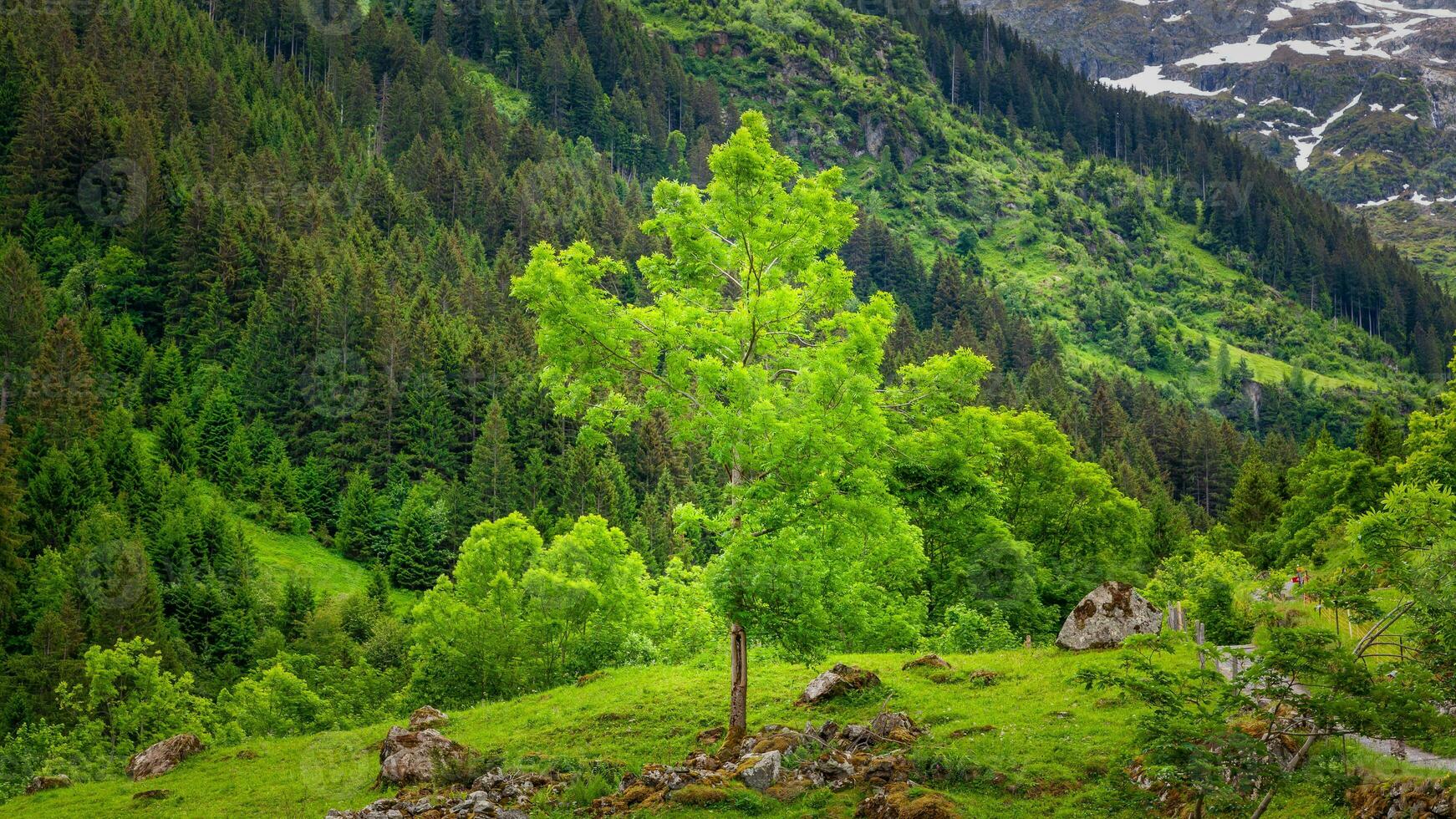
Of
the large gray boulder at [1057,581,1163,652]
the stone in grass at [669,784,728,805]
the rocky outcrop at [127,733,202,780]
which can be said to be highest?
the stone in grass at [669,784,728,805]

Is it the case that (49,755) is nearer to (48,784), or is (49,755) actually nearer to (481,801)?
(48,784)

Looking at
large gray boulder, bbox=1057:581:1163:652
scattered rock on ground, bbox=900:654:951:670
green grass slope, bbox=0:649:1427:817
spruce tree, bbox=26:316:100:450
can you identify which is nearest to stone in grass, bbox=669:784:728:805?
green grass slope, bbox=0:649:1427:817

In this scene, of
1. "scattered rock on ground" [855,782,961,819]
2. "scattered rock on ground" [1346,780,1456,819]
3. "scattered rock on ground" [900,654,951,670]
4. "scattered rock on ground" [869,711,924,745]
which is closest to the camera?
"scattered rock on ground" [1346,780,1456,819]

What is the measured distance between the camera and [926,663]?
95.9 feet

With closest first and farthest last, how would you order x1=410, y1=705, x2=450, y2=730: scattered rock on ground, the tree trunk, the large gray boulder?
the tree trunk
the large gray boulder
x1=410, y1=705, x2=450, y2=730: scattered rock on ground

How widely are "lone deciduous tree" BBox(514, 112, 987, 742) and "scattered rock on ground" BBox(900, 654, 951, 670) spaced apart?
4605 millimetres

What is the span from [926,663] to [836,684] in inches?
166

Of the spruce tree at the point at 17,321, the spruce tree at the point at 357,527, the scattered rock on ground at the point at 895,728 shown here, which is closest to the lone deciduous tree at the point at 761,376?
the scattered rock on ground at the point at 895,728

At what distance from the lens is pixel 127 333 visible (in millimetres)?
111250

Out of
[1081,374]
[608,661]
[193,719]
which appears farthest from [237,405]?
[1081,374]

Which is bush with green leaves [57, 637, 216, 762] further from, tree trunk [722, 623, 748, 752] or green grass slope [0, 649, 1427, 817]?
tree trunk [722, 623, 748, 752]

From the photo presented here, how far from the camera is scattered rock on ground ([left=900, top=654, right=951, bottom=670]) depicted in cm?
2900

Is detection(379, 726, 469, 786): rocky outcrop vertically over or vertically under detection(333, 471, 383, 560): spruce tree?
over

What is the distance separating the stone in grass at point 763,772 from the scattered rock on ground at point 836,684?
5754 mm
